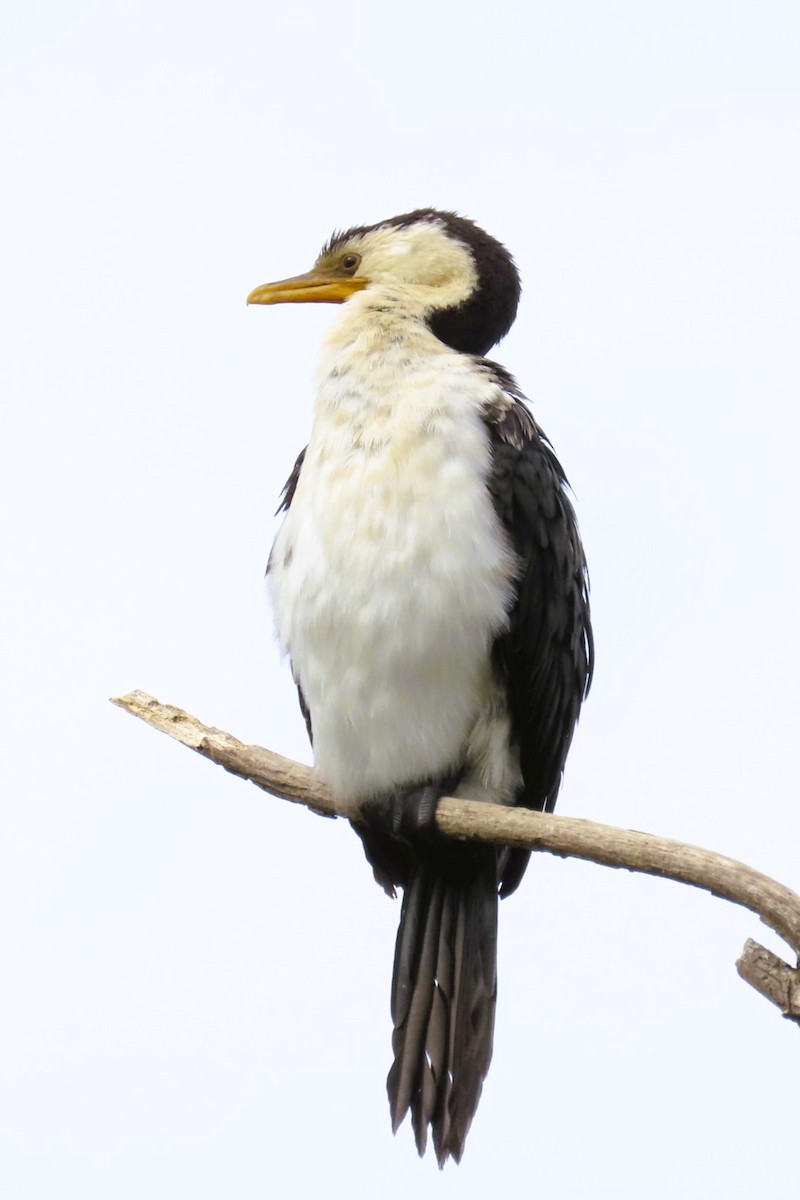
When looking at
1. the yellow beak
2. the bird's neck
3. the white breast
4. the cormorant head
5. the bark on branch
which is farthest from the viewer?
the yellow beak

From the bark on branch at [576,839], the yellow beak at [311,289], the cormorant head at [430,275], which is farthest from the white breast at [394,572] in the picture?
the yellow beak at [311,289]

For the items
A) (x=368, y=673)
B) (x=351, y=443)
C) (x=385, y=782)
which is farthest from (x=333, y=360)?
(x=385, y=782)

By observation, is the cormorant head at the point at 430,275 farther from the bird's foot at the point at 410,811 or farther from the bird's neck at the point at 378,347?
the bird's foot at the point at 410,811

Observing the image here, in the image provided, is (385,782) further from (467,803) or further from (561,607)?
(561,607)

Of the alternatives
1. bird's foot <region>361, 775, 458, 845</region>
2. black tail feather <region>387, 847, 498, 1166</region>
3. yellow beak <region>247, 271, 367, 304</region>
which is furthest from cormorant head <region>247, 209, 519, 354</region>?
black tail feather <region>387, 847, 498, 1166</region>

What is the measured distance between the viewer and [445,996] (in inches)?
168

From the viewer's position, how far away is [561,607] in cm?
421

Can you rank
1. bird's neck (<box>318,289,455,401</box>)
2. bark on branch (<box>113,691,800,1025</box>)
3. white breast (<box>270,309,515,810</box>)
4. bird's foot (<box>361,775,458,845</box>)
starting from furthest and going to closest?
bird's neck (<box>318,289,455,401</box>)
bird's foot (<box>361,775,458,845</box>)
white breast (<box>270,309,515,810</box>)
bark on branch (<box>113,691,800,1025</box>)

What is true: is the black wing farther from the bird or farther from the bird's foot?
the bird's foot

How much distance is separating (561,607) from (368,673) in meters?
0.57

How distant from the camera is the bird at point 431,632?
3990mm

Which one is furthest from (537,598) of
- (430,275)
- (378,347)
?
(430,275)

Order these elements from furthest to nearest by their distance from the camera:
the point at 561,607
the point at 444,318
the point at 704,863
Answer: the point at 444,318 → the point at 561,607 → the point at 704,863

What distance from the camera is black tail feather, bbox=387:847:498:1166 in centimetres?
414
